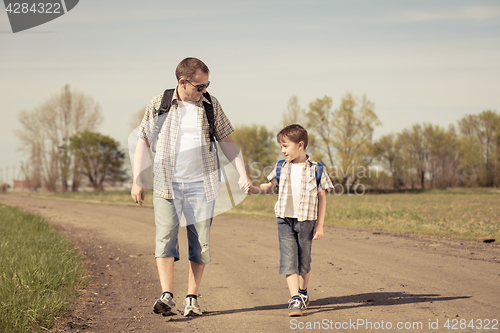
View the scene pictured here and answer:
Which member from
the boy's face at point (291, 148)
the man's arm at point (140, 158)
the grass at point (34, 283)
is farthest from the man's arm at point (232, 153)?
the grass at point (34, 283)

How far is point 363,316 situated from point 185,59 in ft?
10.2

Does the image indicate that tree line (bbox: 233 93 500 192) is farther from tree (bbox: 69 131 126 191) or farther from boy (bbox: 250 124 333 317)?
boy (bbox: 250 124 333 317)

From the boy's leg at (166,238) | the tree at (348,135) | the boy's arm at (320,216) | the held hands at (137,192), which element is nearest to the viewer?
the held hands at (137,192)

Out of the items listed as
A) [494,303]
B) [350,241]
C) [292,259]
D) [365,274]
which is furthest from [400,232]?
[292,259]

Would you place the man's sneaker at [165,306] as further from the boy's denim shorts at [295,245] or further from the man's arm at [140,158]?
the boy's denim shorts at [295,245]

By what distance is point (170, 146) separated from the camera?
180 inches

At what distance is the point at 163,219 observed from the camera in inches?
184

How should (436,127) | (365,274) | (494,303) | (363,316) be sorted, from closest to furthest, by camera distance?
(363,316) < (494,303) < (365,274) < (436,127)

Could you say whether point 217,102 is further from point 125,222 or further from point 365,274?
point 125,222

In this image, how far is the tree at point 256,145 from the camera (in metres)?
79.2

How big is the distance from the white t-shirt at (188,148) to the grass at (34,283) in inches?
77.8

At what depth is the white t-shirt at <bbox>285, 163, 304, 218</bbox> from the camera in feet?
15.7

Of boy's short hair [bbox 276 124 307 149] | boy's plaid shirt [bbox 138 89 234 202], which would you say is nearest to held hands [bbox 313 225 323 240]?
boy's short hair [bbox 276 124 307 149]

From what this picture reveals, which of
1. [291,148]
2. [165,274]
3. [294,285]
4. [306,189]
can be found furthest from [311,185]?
[165,274]
